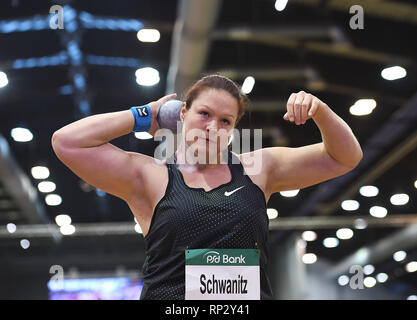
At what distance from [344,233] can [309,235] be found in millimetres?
614

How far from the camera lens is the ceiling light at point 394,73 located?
19.0ft

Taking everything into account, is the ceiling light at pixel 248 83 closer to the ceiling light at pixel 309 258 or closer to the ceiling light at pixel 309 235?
the ceiling light at pixel 309 235

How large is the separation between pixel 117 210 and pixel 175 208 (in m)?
9.26

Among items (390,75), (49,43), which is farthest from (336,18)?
(49,43)

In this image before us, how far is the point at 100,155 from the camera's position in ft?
4.99

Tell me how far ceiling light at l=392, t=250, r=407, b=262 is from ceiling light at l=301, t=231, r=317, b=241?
1454mm

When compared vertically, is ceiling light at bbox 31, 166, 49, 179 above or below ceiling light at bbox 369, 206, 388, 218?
above

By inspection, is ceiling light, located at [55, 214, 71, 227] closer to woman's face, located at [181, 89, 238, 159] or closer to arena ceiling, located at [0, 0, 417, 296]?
arena ceiling, located at [0, 0, 417, 296]

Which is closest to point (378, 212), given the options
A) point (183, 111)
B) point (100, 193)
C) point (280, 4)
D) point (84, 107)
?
point (100, 193)

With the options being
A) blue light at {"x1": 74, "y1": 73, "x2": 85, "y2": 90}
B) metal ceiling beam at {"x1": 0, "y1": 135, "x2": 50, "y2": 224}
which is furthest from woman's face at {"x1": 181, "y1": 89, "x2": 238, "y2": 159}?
metal ceiling beam at {"x1": 0, "y1": 135, "x2": 50, "y2": 224}

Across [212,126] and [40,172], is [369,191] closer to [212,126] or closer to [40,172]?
[40,172]

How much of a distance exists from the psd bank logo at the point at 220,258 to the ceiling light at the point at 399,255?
33.3 feet

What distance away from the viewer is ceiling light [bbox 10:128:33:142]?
7.61 m

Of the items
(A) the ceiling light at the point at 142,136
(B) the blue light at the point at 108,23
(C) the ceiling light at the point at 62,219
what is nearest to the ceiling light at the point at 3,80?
(B) the blue light at the point at 108,23
